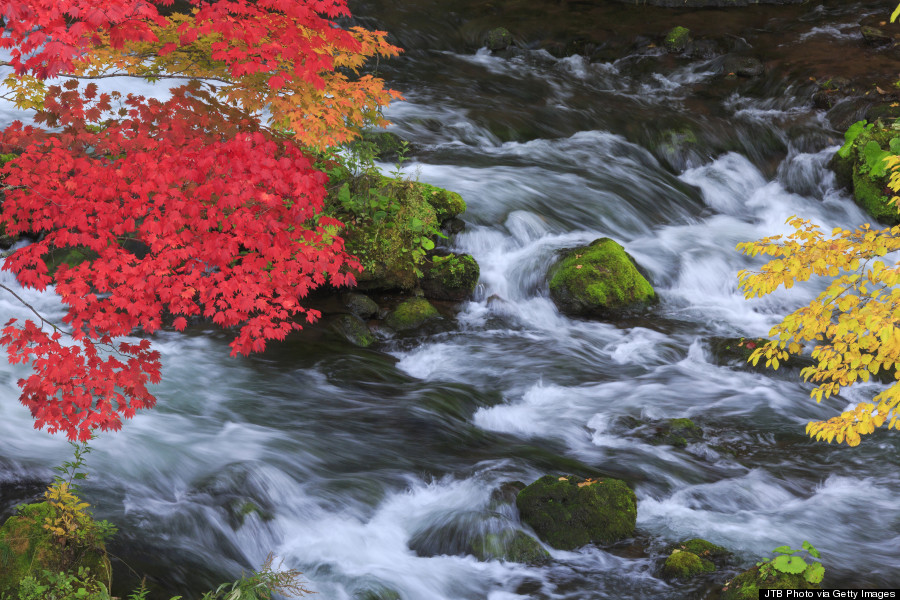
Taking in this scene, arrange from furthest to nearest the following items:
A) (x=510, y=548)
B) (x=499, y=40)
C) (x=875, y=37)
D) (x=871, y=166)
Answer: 1. (x=499, y=40)
2. (x=875, y=37)
3. (x=871, y=166)
4. (x=510, y=548)

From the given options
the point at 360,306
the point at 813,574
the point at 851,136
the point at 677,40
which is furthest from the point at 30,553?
the point at 677,40

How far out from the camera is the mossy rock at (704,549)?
5480mm

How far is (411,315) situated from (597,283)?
2.50 meters

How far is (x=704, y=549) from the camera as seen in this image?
218 inches

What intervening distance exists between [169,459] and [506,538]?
290cm

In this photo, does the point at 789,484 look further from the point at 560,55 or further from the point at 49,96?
the point at 560,55

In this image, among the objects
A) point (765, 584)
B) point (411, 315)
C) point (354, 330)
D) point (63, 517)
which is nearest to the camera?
point (63, 517)

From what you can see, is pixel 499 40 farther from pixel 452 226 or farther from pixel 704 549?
pixel 704 549

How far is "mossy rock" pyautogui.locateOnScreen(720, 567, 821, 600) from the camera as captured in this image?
4.57m

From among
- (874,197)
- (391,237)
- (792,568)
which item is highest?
(874,197)

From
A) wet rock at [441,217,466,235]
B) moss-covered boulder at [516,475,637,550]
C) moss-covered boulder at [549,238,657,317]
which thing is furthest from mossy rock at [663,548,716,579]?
wet rock at [441,217,466,235]

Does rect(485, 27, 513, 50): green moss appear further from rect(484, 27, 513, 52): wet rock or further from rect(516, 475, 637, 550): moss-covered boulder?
rect(516, 475, 637, 550): moss-covered boulder

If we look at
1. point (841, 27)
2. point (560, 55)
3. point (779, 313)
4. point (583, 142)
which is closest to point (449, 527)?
point (779, 313)

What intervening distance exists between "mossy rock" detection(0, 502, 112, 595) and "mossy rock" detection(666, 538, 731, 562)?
3989 mm
